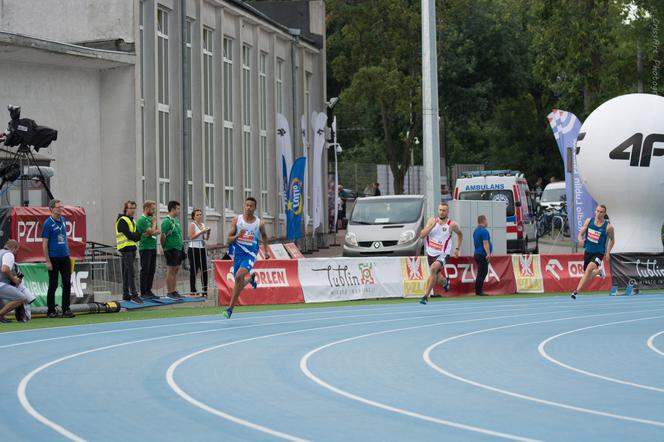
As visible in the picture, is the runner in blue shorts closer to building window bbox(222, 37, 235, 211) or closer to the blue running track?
the blue running track

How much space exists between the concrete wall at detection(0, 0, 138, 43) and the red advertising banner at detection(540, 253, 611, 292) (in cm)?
1174

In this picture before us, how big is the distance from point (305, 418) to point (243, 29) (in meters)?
34.6

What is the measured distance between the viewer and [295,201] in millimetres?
40250

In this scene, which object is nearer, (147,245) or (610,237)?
(147,245)

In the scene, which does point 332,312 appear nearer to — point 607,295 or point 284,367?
point 607,295

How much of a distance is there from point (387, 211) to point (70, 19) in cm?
962

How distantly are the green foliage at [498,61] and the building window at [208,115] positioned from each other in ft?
40.9

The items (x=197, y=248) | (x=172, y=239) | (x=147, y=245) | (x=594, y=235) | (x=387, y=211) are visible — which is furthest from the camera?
(x=387, y=211)

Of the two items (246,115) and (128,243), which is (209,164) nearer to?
(246,115)

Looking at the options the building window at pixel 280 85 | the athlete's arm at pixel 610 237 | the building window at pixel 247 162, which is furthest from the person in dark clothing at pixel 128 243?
the building window at pixel 280 85

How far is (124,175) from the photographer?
112 feet

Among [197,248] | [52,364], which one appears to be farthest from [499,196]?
[52,364]

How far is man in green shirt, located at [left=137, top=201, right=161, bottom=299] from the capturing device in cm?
2448

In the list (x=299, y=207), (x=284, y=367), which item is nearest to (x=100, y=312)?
(x=284, y=367)
